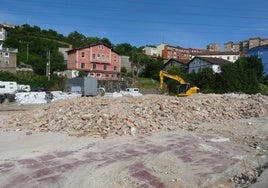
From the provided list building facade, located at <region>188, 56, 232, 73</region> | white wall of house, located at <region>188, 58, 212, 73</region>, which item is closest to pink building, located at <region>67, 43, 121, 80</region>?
building facade, located at <region>188, 56, 232, 73</region>

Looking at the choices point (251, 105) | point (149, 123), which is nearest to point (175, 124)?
point (149, 123)

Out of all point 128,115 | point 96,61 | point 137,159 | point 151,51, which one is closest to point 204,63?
point 96,61

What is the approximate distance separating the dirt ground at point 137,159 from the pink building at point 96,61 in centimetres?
6755

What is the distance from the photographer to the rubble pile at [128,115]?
16.4 metres

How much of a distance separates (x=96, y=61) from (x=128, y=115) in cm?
6993

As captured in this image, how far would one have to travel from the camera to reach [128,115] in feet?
57.2

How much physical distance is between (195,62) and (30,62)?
3921 cm

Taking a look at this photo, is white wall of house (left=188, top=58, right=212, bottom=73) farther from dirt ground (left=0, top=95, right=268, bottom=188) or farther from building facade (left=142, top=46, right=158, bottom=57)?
dirt ground (left=0, top=95, right=268, bottom=188)

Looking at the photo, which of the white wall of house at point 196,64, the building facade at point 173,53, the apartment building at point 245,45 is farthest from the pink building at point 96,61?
the apartment building at point 245,45

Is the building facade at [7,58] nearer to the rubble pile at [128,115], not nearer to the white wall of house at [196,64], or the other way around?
the white wall of house at [196,64]

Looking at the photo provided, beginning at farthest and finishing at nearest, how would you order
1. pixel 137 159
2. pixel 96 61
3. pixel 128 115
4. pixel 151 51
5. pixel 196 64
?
1. pixel 151 51
2. pixel 196 64
3. pixel 96 61
4. pixel 128 115
5. pixel 137 159

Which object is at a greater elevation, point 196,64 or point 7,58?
point 7,58

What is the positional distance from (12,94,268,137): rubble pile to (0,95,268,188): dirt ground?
599mm

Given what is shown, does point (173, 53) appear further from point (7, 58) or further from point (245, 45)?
point (7, 58)
